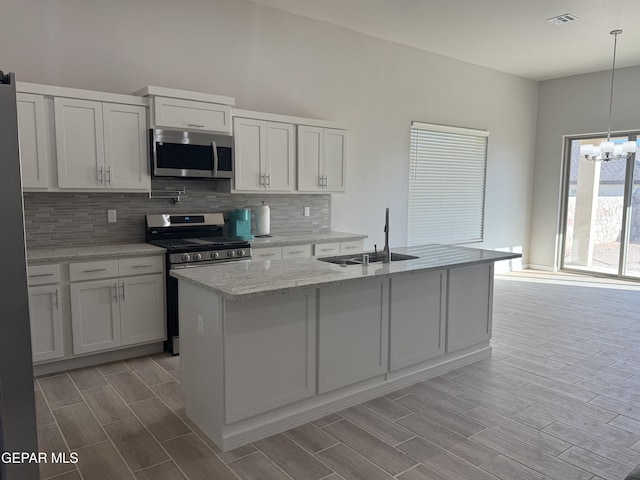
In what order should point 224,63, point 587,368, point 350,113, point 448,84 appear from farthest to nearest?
point 448,84, point 350,113, point 224,63, point 587,368

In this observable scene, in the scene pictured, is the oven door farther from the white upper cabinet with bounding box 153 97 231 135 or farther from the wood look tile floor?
the white upper cabinet with bounding box 153 97 231 135

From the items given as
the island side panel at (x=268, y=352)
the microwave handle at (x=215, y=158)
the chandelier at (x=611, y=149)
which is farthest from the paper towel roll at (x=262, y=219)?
the chandelier at (x=611, y=149)

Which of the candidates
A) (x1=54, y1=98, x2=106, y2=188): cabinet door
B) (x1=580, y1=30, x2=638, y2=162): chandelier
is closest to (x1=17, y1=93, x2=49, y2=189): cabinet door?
(x1=54, y1=98, x2=106, y2=188): cabinet door

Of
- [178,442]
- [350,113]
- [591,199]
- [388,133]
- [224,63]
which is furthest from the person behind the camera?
[591,199]

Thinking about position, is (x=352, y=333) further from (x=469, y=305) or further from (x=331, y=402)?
(x=469, y=305)

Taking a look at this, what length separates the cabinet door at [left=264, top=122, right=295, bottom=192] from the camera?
4.82 metres

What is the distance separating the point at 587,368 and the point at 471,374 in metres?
1.02

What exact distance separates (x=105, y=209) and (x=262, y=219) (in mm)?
1541

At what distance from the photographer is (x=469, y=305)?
3.91 meters

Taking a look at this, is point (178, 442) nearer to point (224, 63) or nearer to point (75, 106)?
point (75, 106)

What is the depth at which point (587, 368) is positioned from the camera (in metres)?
3.86

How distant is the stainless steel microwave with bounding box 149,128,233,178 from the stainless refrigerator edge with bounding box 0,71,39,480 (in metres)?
2.47

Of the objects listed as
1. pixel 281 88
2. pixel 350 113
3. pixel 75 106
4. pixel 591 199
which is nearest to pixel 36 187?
pixel 75 106

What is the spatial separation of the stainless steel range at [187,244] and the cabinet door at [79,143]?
2.26ft
